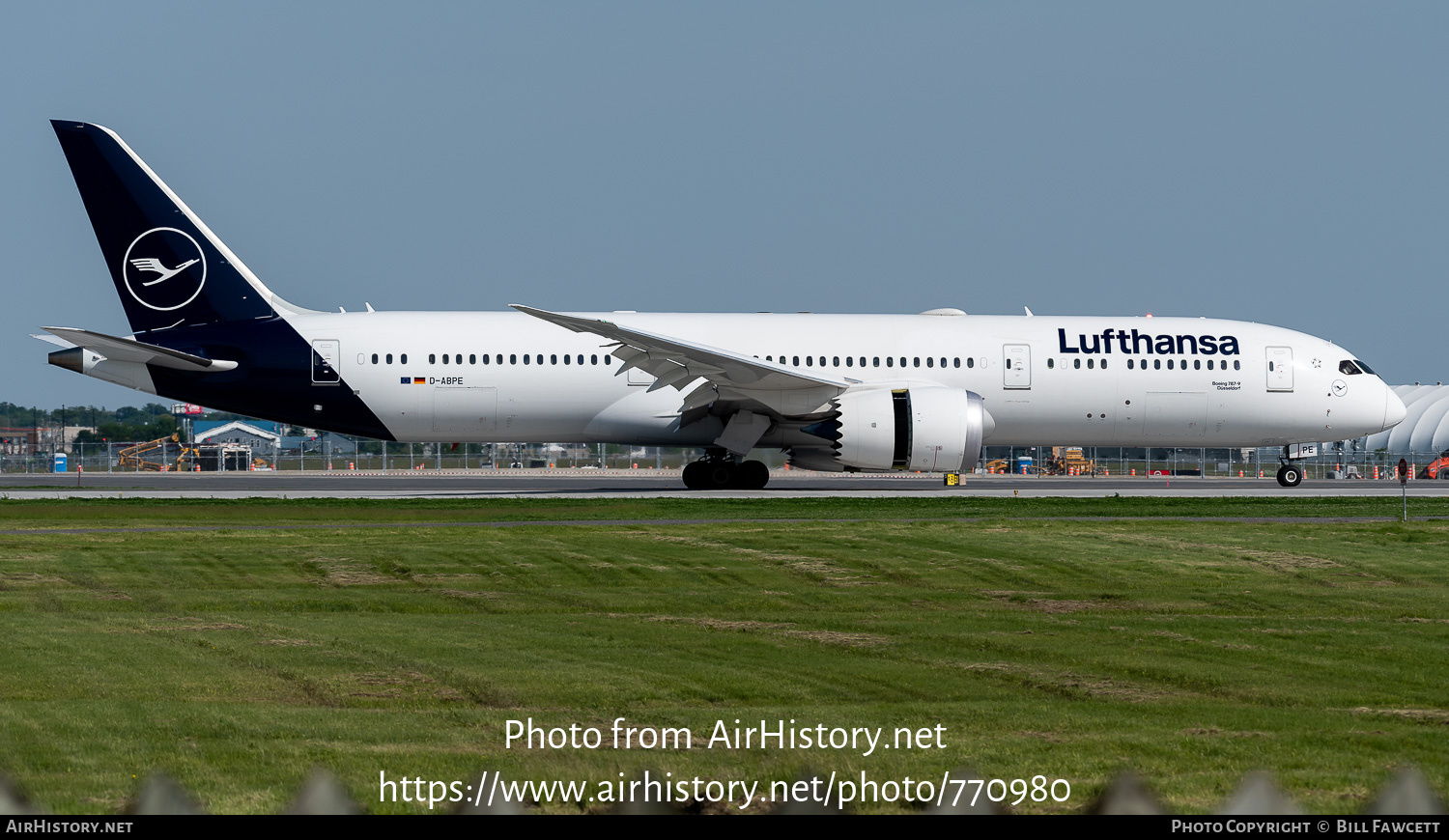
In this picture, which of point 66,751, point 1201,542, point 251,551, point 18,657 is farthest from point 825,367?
point 66,751

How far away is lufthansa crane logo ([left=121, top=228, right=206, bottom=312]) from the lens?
30438 mm

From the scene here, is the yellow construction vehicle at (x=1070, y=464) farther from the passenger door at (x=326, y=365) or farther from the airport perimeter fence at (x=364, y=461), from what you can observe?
the passenger door at (x=326, y=365)

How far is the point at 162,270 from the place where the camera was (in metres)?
A: 30.4

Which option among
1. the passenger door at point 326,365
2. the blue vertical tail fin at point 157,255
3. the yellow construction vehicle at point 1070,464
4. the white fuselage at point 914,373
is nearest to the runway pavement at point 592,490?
the white fuselage at point 914,373

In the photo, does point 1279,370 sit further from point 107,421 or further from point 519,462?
point 107,421

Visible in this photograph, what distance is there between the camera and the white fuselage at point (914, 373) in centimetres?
3042

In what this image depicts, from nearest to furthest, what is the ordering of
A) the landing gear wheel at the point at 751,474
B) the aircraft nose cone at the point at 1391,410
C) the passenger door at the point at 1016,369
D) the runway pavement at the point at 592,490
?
the runway pavement at the point at 592,490 → the passenger door at the point at 1016,369 → the landing gear wheel at the point at 751,474 → the aircraft nose cone at the point at 1391,410

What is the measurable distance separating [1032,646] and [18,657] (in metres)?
7.48

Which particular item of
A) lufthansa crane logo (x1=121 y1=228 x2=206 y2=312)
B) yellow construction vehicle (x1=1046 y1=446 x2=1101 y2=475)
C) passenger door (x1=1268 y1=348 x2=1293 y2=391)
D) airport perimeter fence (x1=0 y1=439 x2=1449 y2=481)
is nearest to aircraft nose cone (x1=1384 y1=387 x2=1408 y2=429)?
passenger door (x1=1268 y1=348 x2=1293 y2=391)

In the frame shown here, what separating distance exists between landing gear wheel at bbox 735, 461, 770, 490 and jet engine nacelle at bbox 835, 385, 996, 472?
3.16 metres

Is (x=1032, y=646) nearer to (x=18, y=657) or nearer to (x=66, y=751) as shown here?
(x=66, y=751)

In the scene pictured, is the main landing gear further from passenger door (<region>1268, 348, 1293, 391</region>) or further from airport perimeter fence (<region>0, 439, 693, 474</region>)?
airport perimeter fence (<region>0, 439, 693, 474</region>)

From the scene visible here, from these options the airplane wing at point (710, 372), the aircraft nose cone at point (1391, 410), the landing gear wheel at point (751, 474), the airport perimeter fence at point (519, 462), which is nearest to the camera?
the airplane wing at point (710, 372)

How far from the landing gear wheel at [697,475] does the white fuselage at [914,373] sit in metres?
0.83
